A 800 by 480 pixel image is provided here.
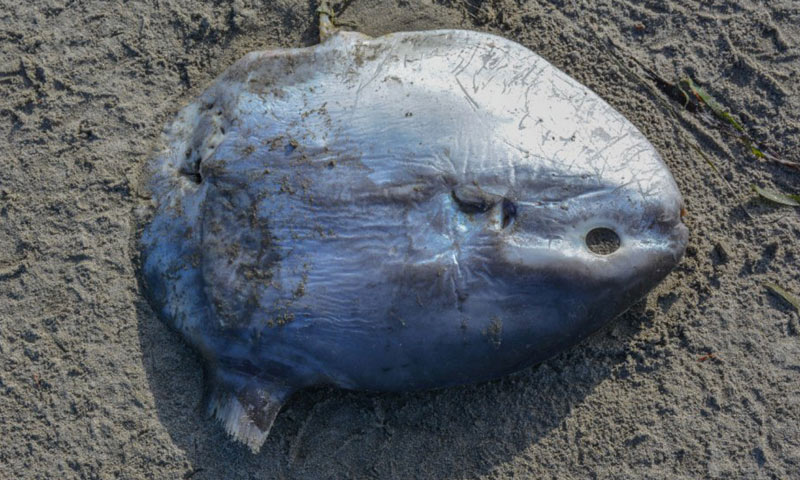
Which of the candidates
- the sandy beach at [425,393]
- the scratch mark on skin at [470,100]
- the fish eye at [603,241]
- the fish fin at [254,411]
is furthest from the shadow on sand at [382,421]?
the scratch mark on skin at [470,100]

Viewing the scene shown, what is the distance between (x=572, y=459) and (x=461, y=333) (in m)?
0.96

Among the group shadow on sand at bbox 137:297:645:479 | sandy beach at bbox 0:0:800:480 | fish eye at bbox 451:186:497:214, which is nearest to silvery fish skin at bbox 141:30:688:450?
fish eye at bbox 451:186:497:214

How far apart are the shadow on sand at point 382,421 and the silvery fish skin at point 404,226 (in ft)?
0.70

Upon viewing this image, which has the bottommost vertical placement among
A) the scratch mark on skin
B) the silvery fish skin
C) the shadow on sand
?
the shadow on sand

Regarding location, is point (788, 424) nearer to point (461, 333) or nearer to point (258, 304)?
point (461, 333)

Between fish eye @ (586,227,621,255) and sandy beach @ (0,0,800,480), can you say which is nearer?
fish eye @ (586,227,621,255)

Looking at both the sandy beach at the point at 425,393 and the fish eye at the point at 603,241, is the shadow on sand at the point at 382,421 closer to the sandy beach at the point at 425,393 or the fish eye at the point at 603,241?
the sandy beach at the point at 425,393

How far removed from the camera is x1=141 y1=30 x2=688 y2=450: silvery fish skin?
8.95 feet

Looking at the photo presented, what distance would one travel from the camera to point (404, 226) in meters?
2.77

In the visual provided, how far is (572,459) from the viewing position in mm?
3184

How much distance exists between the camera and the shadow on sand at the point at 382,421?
317 cm

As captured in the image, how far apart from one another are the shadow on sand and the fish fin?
0.63 feet

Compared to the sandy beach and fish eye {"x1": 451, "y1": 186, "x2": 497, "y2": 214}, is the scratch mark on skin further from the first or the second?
the sandy beach

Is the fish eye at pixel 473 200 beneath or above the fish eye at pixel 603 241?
above
